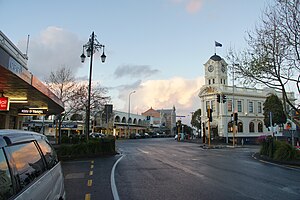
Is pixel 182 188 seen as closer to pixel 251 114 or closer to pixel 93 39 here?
pixel 93 39

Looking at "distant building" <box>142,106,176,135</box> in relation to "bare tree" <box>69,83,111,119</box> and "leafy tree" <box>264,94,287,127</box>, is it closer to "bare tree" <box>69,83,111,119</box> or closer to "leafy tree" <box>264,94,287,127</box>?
"leafy tree" <box>264,94,287,127</box>

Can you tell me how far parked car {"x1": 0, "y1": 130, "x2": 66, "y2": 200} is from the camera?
2715 mm

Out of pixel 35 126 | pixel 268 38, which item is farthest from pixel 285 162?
pixel 35 126

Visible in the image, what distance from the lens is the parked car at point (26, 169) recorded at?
2.71m

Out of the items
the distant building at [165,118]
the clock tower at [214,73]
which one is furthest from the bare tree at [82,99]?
the distant building at [165,118]

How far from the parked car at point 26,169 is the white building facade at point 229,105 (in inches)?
2277

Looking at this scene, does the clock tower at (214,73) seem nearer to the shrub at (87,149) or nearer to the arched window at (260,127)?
the arched window at (260,127)

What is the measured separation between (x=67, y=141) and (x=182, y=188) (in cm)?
2515

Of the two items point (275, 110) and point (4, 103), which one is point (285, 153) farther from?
point (275, 110)

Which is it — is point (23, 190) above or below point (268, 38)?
below

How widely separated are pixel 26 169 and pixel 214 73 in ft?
208

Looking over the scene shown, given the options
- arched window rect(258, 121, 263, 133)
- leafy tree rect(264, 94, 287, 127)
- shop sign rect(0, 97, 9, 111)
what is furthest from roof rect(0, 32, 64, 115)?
arched window rect(258, 121, 263, 133)

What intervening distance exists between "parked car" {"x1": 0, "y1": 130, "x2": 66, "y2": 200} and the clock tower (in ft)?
200

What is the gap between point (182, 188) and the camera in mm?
8641
